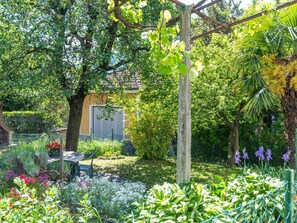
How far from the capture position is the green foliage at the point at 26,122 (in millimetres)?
18984

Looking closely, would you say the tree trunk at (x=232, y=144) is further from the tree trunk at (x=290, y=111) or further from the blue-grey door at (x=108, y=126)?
the blue-grey door at (x=108, y=126)

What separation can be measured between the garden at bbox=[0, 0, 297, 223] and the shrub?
1.0 inches

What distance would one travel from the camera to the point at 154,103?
1305 cm

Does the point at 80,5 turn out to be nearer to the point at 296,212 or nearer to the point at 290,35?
the point at 290,35

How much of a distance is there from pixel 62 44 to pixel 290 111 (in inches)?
229

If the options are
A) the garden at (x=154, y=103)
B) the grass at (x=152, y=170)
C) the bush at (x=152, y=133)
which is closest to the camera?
the garden at (x=154, y=103)

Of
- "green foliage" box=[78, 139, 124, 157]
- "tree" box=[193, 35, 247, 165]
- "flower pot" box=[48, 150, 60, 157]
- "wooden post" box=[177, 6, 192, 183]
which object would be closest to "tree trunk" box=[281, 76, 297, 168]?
"tree" box=[193, 35, 247, 165]

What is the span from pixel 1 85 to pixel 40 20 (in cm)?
212

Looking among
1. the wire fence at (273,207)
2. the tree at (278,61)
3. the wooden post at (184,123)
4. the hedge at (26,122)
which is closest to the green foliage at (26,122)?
the hedge at (26,122)

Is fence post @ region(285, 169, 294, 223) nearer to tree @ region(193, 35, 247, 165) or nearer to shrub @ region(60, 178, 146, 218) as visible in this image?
shrub @ region(60, 178, 146, 218)

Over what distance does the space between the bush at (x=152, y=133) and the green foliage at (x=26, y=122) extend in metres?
6.99

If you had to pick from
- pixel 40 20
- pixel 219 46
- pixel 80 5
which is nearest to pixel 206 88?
pixel 219 46

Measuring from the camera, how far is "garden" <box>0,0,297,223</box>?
3.50 m

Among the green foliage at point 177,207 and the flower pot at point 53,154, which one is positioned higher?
the green foliage at point 177,207
